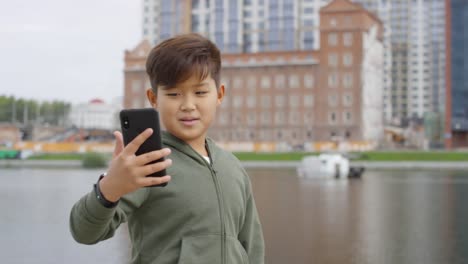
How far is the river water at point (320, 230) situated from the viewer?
9.20 m

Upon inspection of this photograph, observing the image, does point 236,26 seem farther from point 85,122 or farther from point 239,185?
point 239,185

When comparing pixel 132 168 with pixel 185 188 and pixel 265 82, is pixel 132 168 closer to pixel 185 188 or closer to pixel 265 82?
pixel 185 188

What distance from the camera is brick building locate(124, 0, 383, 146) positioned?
269ft

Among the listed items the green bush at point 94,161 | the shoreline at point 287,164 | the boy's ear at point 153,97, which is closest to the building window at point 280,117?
the shoreline at point 287,164

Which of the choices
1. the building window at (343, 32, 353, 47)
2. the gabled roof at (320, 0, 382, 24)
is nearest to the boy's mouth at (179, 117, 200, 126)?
the building window at (343, 32, 353, 47)

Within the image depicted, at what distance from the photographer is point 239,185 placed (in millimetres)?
2822

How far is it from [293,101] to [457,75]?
65.7ft

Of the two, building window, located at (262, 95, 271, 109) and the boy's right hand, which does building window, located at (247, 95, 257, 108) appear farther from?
the boy's right hand

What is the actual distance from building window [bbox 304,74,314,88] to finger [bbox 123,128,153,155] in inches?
3280

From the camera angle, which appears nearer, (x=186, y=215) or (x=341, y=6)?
(x=186, y=215)

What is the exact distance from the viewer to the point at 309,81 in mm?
84875

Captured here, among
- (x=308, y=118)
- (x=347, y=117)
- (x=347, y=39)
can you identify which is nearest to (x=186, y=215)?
(x=347, y=117)

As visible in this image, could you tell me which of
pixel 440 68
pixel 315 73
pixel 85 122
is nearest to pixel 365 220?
pixel 315 73

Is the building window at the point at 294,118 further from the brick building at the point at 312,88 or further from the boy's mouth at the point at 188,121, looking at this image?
the boy's mouth at the point at 188,121
